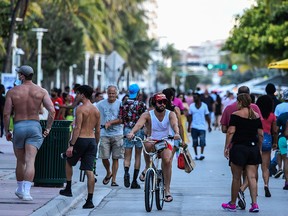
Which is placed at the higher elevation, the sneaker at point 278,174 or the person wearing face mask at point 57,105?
the person wearing face mask at point 57,105

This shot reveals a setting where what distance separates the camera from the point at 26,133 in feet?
45.2

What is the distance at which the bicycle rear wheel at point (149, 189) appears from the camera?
13.4 metres

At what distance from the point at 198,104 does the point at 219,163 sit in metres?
2.17

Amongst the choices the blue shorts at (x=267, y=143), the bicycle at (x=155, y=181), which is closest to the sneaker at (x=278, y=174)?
the blue shorts at (x=267, y=143)

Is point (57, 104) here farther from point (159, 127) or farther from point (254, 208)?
point (254, 208)

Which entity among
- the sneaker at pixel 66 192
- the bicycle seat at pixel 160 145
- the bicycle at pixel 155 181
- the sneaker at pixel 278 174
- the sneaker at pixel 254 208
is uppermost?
the bicycle seat at pixel 160 145

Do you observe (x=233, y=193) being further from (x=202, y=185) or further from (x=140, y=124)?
(x=202, y=185)

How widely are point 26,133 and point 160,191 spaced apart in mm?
2030

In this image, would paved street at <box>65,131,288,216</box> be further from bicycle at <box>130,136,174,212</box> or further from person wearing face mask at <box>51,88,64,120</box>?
person wearing face mask at <box>51,88,64,120</box>

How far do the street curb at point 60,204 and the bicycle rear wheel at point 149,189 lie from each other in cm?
114

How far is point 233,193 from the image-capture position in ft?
45.2

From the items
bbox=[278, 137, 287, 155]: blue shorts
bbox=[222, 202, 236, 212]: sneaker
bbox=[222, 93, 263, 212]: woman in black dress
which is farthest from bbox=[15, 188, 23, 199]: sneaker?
bbox=[278, 137, 287, 155]: blue shorts

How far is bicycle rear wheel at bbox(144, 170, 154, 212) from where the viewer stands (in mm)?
13383

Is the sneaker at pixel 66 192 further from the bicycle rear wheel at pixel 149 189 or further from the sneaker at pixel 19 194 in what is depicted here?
the bicycle rear wheel at pixel 149 189
